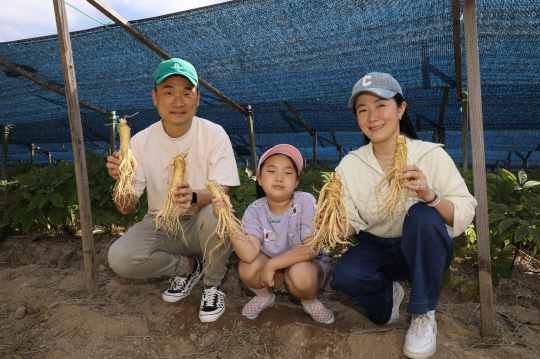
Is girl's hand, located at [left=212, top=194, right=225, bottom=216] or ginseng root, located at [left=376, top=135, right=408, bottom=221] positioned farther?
Result: girl's hand, located at [left=212, top=194, right=225, bottom=216]

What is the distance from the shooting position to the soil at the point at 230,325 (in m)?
1.77

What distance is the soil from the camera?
1.77 m

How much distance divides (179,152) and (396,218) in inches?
54.5

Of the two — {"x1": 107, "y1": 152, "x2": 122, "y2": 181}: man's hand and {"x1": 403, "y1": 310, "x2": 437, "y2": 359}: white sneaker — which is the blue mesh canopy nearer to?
{"x1": 107, "y1": 152, "x2": 122, "y2": 181}: man's hand

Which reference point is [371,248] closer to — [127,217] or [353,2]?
[353,2]

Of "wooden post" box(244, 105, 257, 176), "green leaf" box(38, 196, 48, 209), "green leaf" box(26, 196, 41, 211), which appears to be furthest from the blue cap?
"wooden post" box(244, 105, 257, 176)

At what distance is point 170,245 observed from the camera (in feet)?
8.06

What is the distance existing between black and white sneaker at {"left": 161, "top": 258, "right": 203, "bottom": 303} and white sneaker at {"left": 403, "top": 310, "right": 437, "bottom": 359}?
4.43 feet

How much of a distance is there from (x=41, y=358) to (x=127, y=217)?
5.14 feet

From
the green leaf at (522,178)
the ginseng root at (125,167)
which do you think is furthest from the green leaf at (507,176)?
the ginseng root at (125,167)

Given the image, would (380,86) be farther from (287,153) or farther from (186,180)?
(186,180)

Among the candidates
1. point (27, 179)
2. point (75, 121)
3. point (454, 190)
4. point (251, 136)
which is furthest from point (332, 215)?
point (251, 136)

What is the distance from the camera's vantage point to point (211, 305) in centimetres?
209

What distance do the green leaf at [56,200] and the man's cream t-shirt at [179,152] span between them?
1.16 metres
